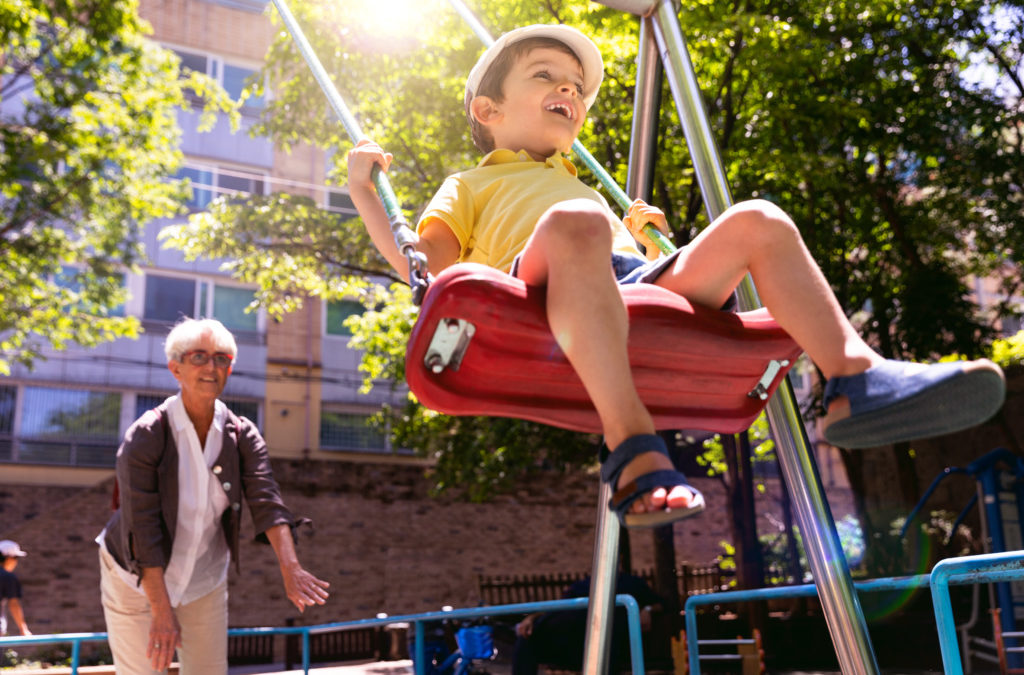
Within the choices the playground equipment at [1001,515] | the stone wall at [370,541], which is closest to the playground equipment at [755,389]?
the playground equipment at [1001,515]

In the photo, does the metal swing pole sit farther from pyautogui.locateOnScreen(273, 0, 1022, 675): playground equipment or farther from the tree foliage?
the tree foliage

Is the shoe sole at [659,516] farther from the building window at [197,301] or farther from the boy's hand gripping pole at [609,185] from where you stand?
the building window at [197,301]

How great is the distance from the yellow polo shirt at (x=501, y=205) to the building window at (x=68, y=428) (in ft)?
57.3

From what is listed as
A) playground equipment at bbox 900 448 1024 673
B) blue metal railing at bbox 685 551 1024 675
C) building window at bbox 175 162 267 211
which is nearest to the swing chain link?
blue metal railing at bbox 685 551 1024 675

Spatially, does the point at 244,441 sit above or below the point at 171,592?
above

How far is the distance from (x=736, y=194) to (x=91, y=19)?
818 cm

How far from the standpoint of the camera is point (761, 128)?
9.80m

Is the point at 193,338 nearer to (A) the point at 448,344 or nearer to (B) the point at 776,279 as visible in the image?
(A) the point at 448,344

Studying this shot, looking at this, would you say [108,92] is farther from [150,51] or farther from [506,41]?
[506,41]

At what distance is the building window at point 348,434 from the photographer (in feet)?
64.6

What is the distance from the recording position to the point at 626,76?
9094 millimetres

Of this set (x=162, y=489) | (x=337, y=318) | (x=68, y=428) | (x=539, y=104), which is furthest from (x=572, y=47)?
(x=337, y=318)

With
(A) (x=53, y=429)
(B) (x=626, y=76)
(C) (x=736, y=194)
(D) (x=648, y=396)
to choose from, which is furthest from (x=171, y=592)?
(A) (x=53, y=429)

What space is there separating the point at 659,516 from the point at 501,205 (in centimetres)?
91
